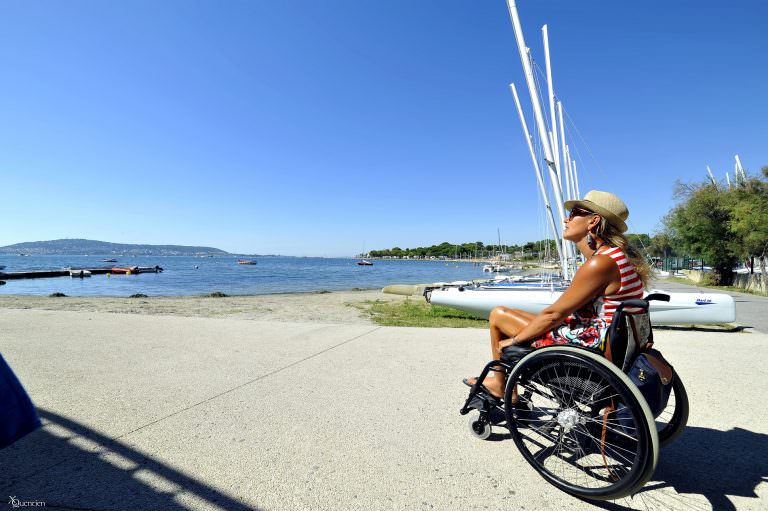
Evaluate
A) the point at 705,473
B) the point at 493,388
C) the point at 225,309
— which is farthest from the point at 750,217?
the point at 225,309

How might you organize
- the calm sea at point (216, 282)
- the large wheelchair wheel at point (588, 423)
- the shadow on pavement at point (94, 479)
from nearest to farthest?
the large wheelchair wheel at point (588, 423) → the shadow on pavement at point (94, 479) → the calm sea at point (216, 282)

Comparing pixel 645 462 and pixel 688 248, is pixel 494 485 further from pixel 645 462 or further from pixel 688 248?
pixel 688 248

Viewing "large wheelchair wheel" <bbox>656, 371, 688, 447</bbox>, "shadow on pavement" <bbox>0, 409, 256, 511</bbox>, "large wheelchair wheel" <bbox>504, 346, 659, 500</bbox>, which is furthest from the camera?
"large wheelchair wheel" <bbox>656, 371, 688, 447</bbox>

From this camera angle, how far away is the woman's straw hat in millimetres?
2361

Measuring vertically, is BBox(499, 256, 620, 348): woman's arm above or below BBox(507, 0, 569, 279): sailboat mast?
below

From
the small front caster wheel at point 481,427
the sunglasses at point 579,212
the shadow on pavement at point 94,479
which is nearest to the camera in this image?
the shadow on pavement at point 94,479

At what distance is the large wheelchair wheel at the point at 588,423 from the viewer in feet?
5.96

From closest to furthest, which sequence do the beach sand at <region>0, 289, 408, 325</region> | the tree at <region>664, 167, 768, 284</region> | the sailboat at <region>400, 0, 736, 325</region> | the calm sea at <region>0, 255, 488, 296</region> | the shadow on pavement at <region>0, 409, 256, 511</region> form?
1. the shadow on pavement at <region>0, 409, 256, 511</region>
2. the sailboat at <region>400, 0, 736, 325</region>
3. the beach sand at <region>0, 289, 408, 325</region>
4. the tree at <region>664, 167, 768, 284</region>
5. the calm sea at <region>0, 255, 488, 296</region>

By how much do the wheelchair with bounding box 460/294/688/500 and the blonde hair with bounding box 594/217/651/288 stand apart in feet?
0.57

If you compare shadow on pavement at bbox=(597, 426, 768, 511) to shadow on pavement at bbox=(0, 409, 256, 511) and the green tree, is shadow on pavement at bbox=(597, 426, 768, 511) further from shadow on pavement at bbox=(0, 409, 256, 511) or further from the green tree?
the green tree

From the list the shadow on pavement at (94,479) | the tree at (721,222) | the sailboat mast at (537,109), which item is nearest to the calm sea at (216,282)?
the sailboat mast at (537,109)

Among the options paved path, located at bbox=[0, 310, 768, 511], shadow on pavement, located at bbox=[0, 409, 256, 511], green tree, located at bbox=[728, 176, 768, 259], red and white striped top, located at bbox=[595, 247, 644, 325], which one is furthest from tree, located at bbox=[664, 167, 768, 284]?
shadow on pavement, located at bbox=[0, 409, 256, 511]

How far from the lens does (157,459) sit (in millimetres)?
2367

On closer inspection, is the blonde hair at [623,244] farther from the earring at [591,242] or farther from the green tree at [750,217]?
the green tree at [750,217]
